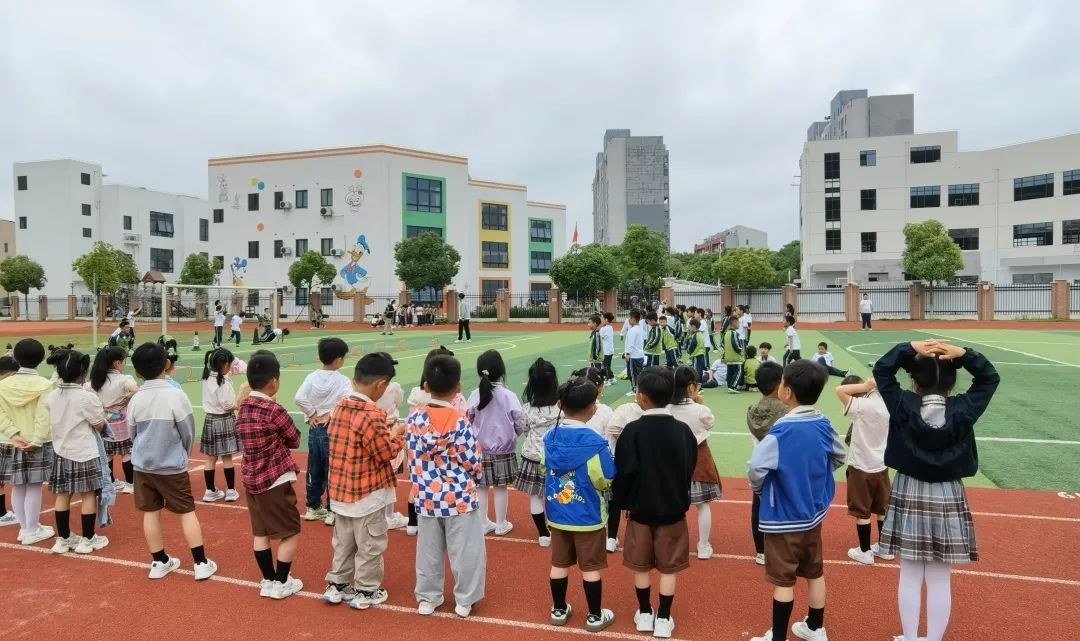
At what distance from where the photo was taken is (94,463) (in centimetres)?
595

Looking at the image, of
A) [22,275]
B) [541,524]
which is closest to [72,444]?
[541,524]

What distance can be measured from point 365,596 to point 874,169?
183ft

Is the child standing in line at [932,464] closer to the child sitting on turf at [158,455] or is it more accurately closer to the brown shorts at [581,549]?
the brown shorts at [581,549]

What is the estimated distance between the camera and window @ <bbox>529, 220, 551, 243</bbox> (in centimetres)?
6125

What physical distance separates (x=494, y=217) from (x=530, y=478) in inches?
2111

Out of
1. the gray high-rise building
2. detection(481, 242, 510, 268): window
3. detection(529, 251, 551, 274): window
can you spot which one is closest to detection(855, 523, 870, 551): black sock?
detection(481, 242, 510, 268): window

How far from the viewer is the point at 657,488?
4238 millimetres

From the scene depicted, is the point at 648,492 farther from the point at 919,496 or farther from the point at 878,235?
the point at 878,235

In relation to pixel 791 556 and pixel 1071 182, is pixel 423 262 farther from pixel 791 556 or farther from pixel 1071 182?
pixel 1071 182

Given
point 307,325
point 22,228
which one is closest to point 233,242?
point 307,325

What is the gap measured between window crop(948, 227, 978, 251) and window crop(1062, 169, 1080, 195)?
18.9 feet

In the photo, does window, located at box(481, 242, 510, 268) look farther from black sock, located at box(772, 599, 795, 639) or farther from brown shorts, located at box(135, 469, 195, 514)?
black sock, located at box(772, 599, 795, 639)

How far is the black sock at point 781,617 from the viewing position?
4070mm

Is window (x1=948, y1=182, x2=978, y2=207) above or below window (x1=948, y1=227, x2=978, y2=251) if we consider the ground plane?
above
